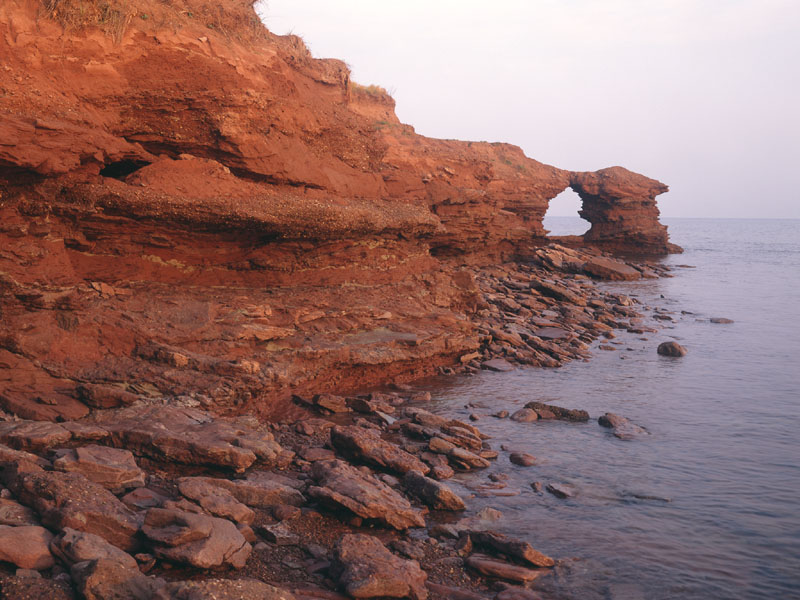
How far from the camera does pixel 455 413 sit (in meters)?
10.9

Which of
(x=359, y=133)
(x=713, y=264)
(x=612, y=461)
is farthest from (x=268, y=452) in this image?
(x=713, y=264)

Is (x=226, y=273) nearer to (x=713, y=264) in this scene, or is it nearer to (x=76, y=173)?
(x=76, y=173)

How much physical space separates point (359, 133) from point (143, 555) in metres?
10.6

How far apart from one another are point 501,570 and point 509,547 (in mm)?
342

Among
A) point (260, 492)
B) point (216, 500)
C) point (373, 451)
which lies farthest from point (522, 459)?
point (216, 500)

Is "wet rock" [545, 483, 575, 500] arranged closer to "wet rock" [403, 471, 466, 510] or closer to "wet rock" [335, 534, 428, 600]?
"wet rock" [403, 471, 466, 510]

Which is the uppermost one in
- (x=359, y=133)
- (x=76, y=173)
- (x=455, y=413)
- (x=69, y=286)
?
(x=359, y=133)

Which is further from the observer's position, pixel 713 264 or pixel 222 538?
pixel 713 264

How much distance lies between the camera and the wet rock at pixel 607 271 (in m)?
31.1

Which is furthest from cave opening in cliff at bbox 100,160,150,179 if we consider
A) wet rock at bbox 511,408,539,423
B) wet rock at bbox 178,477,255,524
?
wet rock at bbox 511,408,539,423

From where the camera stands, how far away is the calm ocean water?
20.0 ft

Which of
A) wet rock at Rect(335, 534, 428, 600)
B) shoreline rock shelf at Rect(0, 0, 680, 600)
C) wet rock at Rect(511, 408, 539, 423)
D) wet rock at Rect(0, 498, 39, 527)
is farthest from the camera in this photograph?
wet rock at Rect(511, 408, 539, 423)

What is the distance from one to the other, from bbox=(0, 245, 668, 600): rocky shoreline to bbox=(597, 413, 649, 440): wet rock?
0.06 metres

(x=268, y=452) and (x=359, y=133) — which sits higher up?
(x=359, y=133)
